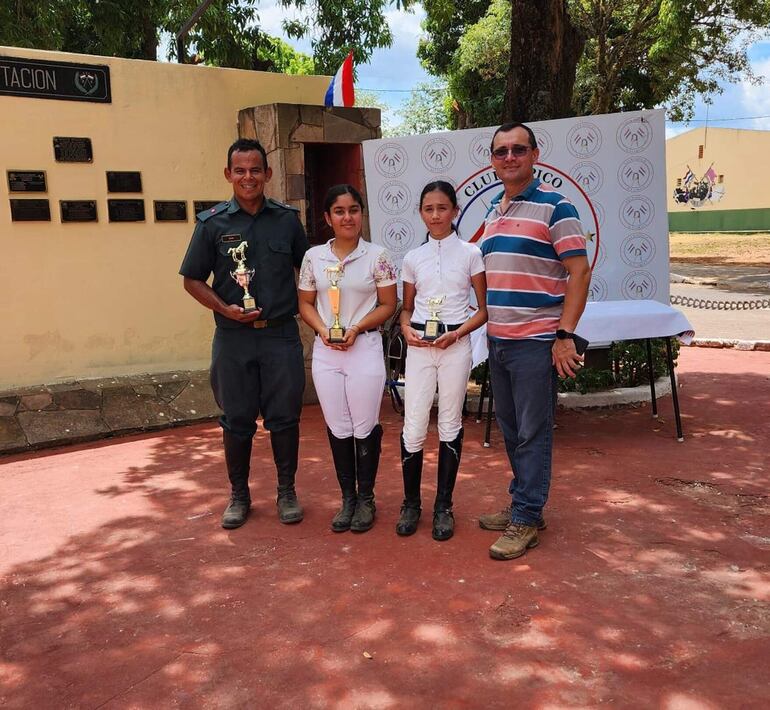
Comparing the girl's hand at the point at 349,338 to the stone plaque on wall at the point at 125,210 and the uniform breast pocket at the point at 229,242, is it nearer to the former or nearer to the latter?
the uniform breast pocket at the point at 229,242

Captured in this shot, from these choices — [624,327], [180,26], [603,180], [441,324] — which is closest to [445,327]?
[441,324]

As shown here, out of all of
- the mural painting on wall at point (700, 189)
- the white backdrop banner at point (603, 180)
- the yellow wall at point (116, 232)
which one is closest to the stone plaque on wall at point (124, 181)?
the yellow wall at point (116, 232)

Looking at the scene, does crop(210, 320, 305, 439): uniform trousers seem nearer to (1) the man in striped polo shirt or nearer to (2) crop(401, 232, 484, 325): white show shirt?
(2) crop(401, 232, 484, 325): white show shirt

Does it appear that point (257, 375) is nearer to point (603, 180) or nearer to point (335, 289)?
point (335, 289)

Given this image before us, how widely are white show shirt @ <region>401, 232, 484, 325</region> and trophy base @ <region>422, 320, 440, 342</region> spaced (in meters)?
0.08

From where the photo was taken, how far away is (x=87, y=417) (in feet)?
20.6

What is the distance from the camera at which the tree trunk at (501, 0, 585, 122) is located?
692 centimetres

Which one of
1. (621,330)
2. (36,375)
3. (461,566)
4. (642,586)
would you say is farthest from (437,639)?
(36,375)

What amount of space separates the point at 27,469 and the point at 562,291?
3960 mm

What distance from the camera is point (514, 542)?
144 inches

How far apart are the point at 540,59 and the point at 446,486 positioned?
4.62 meters

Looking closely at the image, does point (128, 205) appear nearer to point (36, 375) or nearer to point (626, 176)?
point (36, 375)

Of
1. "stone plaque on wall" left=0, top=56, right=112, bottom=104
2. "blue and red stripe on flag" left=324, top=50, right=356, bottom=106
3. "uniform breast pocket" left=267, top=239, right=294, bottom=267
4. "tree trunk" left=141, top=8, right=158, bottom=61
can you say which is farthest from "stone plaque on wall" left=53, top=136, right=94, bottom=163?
"tree trunk" left=141, top=8, right=158, bottom=61

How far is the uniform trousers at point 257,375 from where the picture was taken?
4031mm
